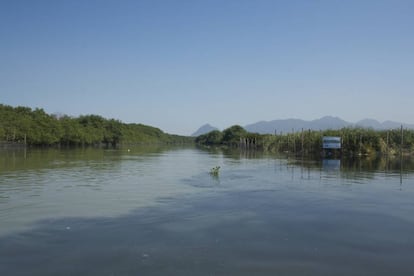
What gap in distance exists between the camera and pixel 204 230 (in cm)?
826

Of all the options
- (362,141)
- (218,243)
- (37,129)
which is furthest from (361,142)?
(37,129)

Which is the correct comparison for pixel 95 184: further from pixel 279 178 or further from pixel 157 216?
pixel 279 178

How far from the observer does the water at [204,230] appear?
19.7 feet

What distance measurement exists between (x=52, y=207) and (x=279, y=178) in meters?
11.6

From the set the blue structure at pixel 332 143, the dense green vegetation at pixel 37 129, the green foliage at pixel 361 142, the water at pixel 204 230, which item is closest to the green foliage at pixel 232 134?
the dense green vegetation at pixel 37 129

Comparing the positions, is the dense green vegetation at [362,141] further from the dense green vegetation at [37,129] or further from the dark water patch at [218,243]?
the dense green vegetation at [37,129]

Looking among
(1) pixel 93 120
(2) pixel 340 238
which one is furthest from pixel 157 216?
(1) pixel 93 120

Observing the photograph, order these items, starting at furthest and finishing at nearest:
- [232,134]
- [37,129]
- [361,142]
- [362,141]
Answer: [232,134] → [37,129] → [362,141] → [361,142]

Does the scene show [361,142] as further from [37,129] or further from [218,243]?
[37,129]

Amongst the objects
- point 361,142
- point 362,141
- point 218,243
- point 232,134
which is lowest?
point 218,243

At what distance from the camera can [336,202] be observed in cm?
1198

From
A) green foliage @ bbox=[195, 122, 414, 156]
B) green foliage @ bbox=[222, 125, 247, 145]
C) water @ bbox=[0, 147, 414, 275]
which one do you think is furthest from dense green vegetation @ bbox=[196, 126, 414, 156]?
green foliage @ bbox=[222, 125, 247, 145]

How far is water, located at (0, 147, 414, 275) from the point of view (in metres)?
6.00

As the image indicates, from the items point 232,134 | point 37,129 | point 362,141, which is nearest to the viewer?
point 362,141
